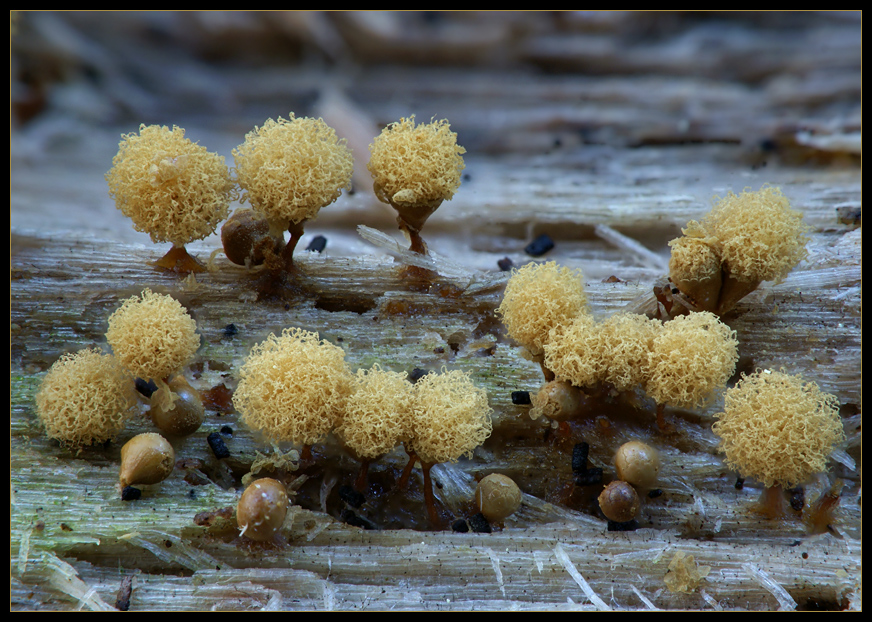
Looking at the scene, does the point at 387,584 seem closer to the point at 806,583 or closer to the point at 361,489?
the point at 361,489

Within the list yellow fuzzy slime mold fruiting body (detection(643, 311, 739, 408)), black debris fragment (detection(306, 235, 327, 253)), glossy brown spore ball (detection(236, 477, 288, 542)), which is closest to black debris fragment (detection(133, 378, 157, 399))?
glossy brown spore ball (detection(236, 477, 288, 542))

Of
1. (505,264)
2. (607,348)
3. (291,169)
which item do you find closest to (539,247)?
(505,264)

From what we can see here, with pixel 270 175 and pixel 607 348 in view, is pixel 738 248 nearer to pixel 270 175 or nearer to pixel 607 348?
pixel 607 348

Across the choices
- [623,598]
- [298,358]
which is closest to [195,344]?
[298,358]

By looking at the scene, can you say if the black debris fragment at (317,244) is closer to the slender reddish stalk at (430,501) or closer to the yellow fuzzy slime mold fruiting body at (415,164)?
the yellow fuzzy slime mold fruiting body at (415,164)

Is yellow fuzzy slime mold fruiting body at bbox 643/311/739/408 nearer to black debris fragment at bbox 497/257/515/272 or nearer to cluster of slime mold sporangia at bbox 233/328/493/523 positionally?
cluster of slime mold sporangia at bbox 233/328/493/523

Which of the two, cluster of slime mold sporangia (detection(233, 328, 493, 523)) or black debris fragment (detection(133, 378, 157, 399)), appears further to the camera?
black debris fragment (detection(133, 378, 157, 399))

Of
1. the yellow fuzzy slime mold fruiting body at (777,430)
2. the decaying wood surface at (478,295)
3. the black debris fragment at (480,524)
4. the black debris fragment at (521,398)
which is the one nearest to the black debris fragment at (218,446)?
the decaying wood surface at (478,295)
